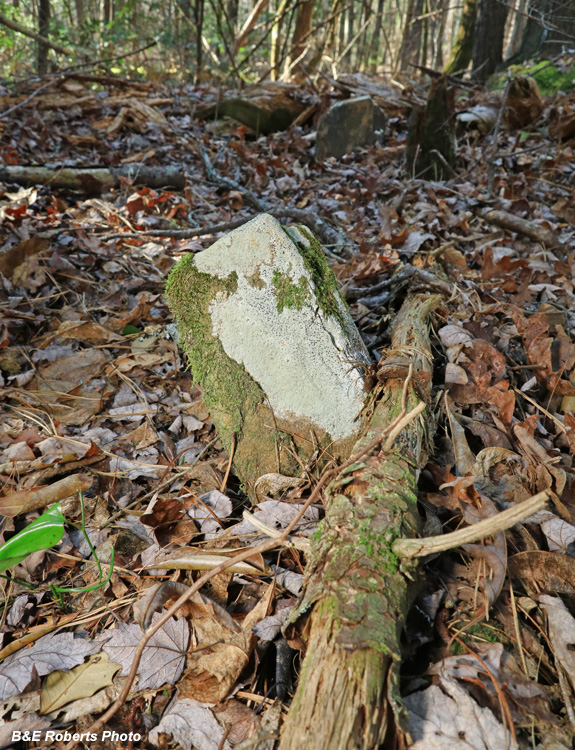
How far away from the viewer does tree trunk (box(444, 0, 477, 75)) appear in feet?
30.5

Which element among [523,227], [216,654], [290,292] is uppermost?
[523,227]

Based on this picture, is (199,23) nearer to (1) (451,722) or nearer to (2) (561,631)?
(2) (561,631)

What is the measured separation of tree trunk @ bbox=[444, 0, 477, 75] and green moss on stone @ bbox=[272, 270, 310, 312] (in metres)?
10.1

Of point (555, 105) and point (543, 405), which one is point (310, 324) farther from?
point (555, 105)

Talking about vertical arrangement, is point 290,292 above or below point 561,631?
above

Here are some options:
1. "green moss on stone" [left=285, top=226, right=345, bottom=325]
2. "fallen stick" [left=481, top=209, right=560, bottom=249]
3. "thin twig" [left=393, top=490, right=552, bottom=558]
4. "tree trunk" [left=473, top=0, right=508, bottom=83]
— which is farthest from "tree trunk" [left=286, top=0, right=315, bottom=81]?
"thin twig" [left=393, top=490, right=552, bottom=558]

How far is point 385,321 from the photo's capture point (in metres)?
2.67

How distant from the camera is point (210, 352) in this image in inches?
83.4

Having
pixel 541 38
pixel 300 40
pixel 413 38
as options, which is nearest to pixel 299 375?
pixel 300 40

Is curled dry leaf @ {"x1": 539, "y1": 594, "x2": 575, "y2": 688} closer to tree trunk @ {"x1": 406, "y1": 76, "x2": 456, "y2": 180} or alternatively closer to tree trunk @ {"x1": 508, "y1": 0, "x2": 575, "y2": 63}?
tree trunk @ {"x1": 406, "y1": 76, "x2": 456, "y2": 180}

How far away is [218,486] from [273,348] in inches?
25.5

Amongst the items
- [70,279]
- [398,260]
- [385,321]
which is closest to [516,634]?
[385,321]

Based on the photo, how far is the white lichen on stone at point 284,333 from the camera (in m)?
1.96

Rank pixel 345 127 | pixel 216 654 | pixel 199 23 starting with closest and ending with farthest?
pixel 216 654, pixel 345 127, pixel 199 23
